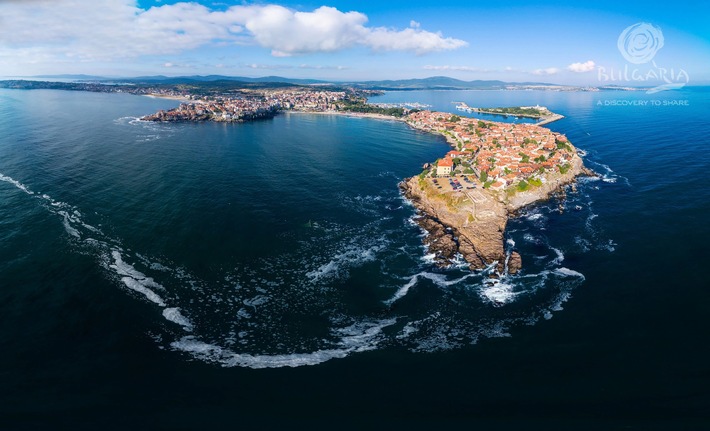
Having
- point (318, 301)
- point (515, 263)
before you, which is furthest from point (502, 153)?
point (318, 301)

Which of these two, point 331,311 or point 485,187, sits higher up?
point 485,187

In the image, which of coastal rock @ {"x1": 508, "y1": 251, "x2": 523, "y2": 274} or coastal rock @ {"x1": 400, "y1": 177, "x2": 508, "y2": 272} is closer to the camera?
coastal rock @ {"x1": 508, "y1": 251, "x2": 523, "y2": 274}

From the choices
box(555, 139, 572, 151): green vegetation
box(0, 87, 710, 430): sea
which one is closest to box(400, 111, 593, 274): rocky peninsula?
box(555, 139, 572, 151): green vegetation

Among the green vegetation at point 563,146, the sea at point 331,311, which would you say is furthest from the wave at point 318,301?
the green vegetation at point 563,146

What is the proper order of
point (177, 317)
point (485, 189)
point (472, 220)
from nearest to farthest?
point (177, 317)
point (472, 220)
point (485, 189)

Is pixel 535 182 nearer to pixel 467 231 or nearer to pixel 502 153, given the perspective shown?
pixel 502 153

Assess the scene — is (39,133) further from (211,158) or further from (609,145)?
(609,145)

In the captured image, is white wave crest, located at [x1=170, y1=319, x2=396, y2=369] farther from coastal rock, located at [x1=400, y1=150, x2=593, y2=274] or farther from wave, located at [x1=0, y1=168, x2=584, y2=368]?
coastal rock, located at [x1=400, y1=150, x2=593, y2=274]

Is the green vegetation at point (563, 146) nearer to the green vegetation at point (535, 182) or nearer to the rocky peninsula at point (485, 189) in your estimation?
the rocky peninsula at point (485, 189)
